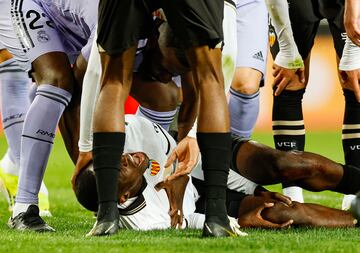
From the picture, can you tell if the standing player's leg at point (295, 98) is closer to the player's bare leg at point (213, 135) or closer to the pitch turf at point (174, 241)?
the pitch turf at point (174, 241)

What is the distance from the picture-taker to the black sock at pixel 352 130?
251 inches

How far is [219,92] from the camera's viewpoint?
434 centimetres

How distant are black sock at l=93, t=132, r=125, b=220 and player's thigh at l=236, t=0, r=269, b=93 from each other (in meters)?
2.13

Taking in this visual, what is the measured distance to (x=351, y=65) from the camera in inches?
239

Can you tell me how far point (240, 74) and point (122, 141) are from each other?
2.12 metres

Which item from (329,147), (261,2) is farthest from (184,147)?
(329,147)

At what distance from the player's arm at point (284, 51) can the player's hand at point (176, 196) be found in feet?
4.96

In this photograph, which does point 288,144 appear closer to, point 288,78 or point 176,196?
point 288,78

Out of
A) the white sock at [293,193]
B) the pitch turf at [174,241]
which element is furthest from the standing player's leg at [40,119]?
the white sock at [293,193]

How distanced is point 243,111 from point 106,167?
7.24 feet

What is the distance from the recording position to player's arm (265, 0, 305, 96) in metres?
6.20

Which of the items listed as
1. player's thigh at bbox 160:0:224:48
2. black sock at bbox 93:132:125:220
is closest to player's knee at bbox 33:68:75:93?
black sock at bbox 93:132:125:220

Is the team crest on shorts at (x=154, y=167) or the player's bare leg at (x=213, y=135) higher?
the player's bare leg at (x=213, y=135)

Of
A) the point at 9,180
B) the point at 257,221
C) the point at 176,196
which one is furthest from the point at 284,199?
the point at 9,180
